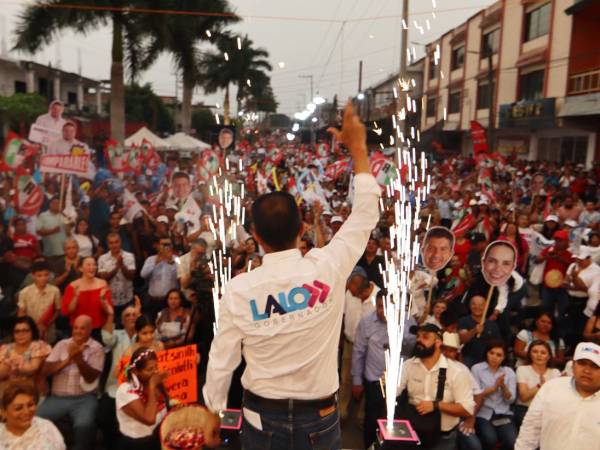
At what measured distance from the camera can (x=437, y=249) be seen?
19.1 ft

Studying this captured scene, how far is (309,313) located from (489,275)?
421 centimetres

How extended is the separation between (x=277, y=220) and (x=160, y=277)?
15.1 feet

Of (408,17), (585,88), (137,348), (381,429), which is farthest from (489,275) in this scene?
(585,88)

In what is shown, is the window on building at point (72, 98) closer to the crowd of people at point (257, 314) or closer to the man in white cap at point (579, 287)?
the crowd of people at point (257, 314)

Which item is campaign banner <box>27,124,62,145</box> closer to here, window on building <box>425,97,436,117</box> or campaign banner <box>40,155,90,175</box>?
campaign banner <box>40,155,90,175</box>

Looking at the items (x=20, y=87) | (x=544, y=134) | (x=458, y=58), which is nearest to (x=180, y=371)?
(x=544, y=134)

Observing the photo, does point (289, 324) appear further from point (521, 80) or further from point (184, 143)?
point (521, 80)

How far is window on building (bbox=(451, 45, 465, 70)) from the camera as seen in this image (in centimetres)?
3381

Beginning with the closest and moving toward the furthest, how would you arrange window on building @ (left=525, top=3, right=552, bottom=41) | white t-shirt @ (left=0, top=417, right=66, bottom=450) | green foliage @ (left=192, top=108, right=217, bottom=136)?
1. white t-shirt @ (left=0, top=417, right=66, bottom=450)
2. window on building @ (left=525, top=3, right=552, bottom=41)
3. green foliage @ (left=192, top=108, right=217, bottom=136)

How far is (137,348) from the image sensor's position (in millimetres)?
4305

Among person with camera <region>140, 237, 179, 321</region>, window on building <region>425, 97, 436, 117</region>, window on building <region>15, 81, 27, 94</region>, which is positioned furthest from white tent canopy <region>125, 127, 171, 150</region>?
window on building <region>425, 97, 436, 117</region>

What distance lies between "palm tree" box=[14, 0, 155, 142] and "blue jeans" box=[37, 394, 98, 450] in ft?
45.9

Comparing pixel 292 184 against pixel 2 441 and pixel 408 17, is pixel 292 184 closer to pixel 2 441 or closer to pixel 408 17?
pixel 408 17

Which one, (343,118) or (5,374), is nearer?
(343,118)
